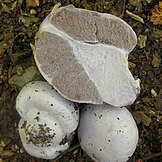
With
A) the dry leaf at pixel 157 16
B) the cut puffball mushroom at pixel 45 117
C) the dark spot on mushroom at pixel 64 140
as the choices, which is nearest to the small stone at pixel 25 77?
the cut puffball mushroom at pixel 45 117

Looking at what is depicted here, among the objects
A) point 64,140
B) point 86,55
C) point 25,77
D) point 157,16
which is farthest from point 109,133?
point 157,16

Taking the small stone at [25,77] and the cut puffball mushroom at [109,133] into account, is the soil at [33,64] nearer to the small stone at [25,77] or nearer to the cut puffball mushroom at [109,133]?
the small stone at [25,77]

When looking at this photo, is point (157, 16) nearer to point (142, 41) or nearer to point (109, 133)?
point (142, 41)

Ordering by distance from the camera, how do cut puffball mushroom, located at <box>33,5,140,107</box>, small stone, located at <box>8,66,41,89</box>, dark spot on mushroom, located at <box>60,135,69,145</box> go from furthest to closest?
small stone, located at <box>8,66,41,89</box> < dark spot on mushroom, located at <box>60,135,69,145</box> < cut puffball mushroom, located at <box>33,5,140,107</box>

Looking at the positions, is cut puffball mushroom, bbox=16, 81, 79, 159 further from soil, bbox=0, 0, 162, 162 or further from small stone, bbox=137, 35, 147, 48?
small stone, bbox=137, 35, 147, 48

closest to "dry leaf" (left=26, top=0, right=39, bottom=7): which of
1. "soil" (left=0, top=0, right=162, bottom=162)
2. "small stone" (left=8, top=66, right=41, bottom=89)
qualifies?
"soil" (left=0, top=0, right=162, bottom=162)

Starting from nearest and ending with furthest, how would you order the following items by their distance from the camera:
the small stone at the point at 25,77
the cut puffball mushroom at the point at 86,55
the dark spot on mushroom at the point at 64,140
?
the cut puffball mushroom at the point at 86,55 → the dark spot on mushroom at the point at 64,140 → the small stone at the point at 25,77

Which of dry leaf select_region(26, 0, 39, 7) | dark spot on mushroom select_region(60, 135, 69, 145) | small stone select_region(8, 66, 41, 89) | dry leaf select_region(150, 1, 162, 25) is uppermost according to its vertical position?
dry leaf select_region(26, 0, 39, 7)
